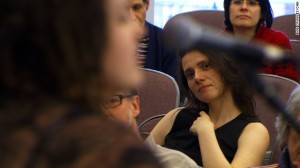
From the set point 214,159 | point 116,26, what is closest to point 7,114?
point 116,26

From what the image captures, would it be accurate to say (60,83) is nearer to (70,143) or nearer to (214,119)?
(70,143)

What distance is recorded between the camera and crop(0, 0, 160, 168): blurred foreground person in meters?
0.70

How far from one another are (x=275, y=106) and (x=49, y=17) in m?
0.29

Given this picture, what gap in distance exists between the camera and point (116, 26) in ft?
2.43

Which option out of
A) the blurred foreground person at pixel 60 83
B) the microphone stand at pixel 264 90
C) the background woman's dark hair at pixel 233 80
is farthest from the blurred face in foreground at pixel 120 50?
the background woman's dark hair at pixel 233 80

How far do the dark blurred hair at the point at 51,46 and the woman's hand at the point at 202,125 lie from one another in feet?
5.13

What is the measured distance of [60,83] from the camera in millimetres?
728

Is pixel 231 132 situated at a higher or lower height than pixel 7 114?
lower

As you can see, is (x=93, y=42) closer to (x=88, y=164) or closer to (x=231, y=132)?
(x=88, y=164)

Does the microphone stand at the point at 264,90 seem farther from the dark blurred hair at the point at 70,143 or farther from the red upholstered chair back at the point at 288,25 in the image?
the red upholstered chair back at the point at 288,25

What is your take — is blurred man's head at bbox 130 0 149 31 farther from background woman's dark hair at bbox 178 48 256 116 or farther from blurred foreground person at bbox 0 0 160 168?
blurred foreground person at bbox 0 0 160 168

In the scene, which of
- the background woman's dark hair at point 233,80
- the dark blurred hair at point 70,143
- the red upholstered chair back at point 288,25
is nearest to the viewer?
the dark blurred hair at point 70,143

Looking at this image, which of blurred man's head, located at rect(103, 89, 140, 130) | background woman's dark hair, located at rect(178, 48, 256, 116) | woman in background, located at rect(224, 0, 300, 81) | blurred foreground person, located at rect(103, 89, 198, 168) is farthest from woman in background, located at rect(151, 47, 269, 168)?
woman in background, located at rect(224, 0, 300, 81)

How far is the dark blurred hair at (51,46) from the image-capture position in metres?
0.71
